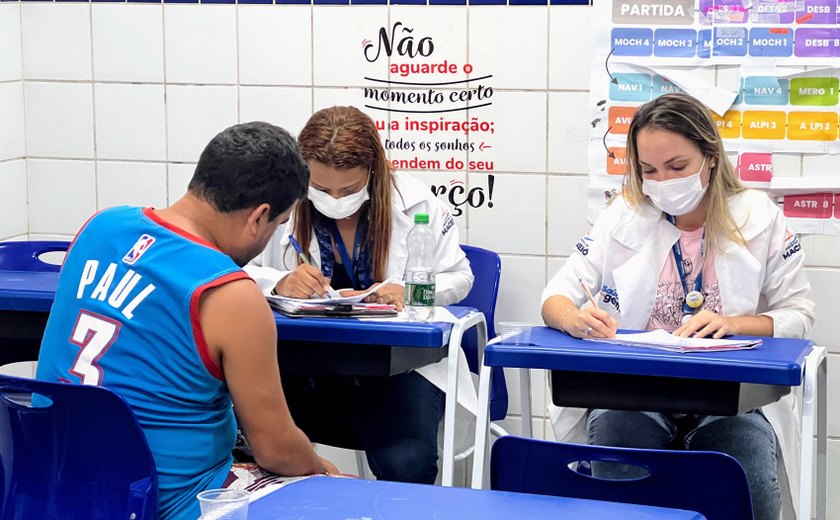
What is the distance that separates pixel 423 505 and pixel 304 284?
135 cm

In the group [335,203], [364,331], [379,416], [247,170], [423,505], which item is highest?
[247,170]

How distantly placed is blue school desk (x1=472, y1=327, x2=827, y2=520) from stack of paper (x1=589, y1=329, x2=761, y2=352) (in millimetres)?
34

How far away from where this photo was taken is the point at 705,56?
3516 millimetres

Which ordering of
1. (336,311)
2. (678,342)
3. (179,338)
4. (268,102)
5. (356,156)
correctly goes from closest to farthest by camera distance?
(179,338)
(678,342)
(336,311)
(356,156)
(268,102)

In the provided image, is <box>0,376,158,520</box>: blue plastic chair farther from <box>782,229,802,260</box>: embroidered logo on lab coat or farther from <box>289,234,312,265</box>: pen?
<box>782,229,802,260</box>: embroidered logo on lab coat

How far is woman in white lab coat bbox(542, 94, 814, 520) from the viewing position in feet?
9.12

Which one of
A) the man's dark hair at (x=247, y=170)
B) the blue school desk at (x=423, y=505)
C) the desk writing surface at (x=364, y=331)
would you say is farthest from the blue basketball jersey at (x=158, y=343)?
the desk writing surface at (x=364, y=331)

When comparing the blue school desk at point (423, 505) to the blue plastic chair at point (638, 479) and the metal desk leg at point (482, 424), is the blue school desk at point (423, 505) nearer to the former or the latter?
the blue plastic chair at point (638, 479)

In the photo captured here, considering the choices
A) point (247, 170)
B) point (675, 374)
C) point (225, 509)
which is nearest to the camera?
point (225, 509)

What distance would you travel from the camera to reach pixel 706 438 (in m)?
2.67

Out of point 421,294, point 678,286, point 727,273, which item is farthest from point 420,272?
point 727,273

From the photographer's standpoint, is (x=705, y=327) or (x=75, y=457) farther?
(x=705, y=327)

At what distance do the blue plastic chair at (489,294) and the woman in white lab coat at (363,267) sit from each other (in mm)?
167

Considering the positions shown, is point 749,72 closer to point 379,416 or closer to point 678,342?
point 678,342
